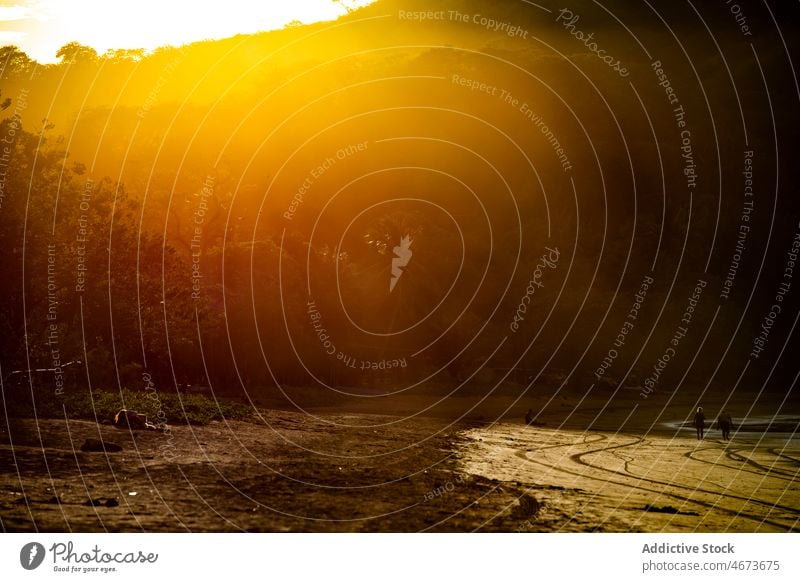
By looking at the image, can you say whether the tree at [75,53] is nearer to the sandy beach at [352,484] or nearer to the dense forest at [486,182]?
the dense forest at [486,182]

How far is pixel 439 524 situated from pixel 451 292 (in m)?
83.2

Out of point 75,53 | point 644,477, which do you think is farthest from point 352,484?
point 75,53

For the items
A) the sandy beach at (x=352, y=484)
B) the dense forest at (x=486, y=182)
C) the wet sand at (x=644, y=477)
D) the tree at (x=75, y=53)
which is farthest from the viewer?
the tree at (x=75, y=53)

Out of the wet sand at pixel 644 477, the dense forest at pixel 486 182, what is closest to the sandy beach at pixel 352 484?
the wet sand at pixel 644 477

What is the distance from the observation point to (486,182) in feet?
363

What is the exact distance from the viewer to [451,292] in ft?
341

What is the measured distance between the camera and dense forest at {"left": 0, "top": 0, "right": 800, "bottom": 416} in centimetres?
8775

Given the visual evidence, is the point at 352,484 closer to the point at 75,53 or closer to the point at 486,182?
the point at 75,53

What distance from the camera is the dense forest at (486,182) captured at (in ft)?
288

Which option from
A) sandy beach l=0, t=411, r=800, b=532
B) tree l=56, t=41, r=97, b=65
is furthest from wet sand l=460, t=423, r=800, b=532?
tree l=56, t=41, r=97, b=65

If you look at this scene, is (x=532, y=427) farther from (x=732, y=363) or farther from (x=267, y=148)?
(x=732, y=363)

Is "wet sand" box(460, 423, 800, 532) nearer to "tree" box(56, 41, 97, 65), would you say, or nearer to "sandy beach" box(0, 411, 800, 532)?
"sandy beach" box(0, 411, 800, 532)

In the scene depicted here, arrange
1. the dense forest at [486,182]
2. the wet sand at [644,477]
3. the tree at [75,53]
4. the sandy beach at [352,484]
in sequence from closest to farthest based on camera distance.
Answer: the sandy beach at [352,484] → the wet sand at [644,477] → the dense forest at [486,182] → the tree at [75,53]

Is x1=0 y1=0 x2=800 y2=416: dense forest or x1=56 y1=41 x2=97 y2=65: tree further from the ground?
x1=56 y1=41 x2=97 y2=65: tree
